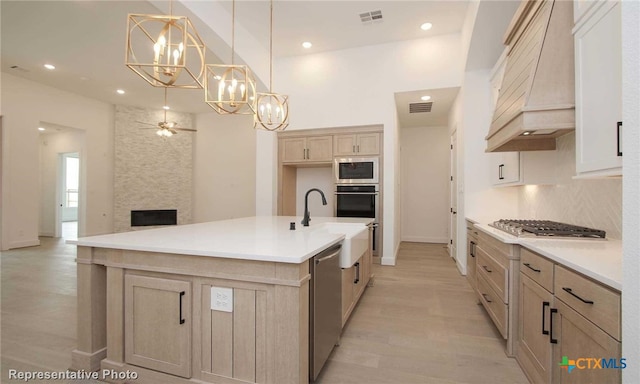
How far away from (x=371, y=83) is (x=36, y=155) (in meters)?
7.41

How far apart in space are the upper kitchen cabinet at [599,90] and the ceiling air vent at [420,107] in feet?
12.6

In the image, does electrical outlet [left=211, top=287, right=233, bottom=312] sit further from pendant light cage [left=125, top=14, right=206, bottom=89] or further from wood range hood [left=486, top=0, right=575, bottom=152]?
wood range hood [left=486, top=0, right=575, bottom=152]

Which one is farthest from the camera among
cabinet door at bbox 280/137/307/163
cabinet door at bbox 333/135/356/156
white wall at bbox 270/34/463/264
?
cabinet door at bbox 280/137/307/163

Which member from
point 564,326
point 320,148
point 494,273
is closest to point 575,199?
point 494,273

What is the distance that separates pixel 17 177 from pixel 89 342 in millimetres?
6503

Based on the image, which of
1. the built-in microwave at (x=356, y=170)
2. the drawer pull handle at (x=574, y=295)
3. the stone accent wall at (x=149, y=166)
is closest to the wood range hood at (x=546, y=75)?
the drawer pull handle at (x=574, y=295)

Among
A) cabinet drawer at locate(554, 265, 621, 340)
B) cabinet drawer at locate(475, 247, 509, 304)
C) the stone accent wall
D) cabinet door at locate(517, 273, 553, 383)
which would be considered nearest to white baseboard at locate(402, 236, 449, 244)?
cabinet drawer at locate(475, 247, 509, 304)

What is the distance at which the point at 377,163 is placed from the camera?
193 inches

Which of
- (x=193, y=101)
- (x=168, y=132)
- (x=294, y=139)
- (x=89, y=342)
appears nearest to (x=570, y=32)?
(x=89, y=342)

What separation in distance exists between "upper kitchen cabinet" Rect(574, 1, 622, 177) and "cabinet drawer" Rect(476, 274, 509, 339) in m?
1.16

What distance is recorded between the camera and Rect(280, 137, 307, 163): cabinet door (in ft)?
17.5

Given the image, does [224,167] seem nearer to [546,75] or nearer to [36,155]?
[36,155]

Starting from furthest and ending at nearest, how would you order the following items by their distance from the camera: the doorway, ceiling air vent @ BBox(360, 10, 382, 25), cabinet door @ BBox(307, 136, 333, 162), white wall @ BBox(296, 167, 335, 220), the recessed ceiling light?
the doorway
white wall @ BBox(296, 167, 335, 220)
cabinet door @ BBox(307, 136, 333, 162)
the recessed ceiling light
ceiling air vent @ BBox(360, 10, 382, 25)

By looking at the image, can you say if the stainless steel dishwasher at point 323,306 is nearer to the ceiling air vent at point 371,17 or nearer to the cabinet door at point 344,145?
the cabinet door at point 344,145
